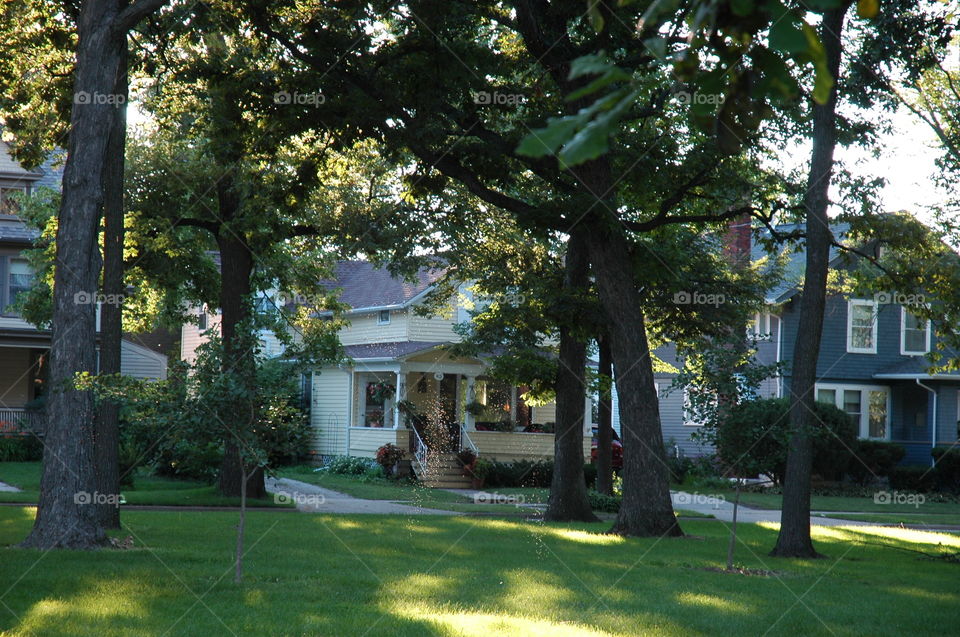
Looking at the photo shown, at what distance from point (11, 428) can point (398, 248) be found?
54.3ft

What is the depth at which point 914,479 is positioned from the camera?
2981 centimetres

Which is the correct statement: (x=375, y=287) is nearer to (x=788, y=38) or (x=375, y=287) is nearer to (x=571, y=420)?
(x=571, y=420)

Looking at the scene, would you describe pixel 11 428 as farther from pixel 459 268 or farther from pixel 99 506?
pixel 99 506

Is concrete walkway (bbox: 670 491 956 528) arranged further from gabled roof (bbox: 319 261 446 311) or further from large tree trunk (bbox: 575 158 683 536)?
gabled roof (bbox: 319 261 446 311)

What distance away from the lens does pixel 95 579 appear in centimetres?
978

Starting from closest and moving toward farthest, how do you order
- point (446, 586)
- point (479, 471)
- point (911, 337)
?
point (446, 586)
point (479, 471)
point (911, 337)

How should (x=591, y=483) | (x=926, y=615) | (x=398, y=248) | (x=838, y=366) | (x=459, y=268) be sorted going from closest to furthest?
(x=926, y=615) < (x=398, y=248) < (x=459, y=268) < (x=591, y=483) < (x=838, y=366)

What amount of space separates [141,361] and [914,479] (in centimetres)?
2640

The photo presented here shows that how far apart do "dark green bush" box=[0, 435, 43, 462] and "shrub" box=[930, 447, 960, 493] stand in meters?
26.6

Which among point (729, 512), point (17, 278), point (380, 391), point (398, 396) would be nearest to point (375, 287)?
point (380, 391)

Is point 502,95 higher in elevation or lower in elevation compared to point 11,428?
higher

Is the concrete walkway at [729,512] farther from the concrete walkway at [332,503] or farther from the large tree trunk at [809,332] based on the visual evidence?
the large tree trunk at [809,332]

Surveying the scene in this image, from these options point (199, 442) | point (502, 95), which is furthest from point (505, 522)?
point (199, 442)

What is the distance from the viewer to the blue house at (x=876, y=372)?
104 ft
